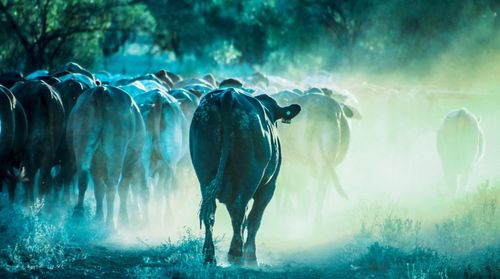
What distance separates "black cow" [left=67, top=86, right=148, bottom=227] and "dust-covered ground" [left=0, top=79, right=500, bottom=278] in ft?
1.86

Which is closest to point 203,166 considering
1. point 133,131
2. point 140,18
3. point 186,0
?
point 133,131

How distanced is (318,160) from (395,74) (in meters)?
33.4

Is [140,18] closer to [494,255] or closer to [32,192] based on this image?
[32,192]

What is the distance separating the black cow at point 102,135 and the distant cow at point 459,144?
694cm

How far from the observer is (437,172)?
1986 cm

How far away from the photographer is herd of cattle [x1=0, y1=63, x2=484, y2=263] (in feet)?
26.5

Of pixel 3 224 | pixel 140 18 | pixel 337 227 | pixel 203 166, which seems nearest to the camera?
pixel 203 166

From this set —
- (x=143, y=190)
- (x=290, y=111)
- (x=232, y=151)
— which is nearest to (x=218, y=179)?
(x=232, y=151)

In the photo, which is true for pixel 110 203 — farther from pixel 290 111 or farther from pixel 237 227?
pixel 237 227

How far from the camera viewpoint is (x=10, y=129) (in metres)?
10.2

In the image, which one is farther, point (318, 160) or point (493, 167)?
point (493, 167)

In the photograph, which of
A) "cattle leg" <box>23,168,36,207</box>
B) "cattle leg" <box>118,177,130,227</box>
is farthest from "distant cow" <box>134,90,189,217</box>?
"cattle leg" <box>23,168,36,207</box>

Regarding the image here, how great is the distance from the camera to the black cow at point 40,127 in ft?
35.7

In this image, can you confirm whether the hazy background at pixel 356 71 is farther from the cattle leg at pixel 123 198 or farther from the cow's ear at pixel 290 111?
the cow's ear at pixel 290 111
